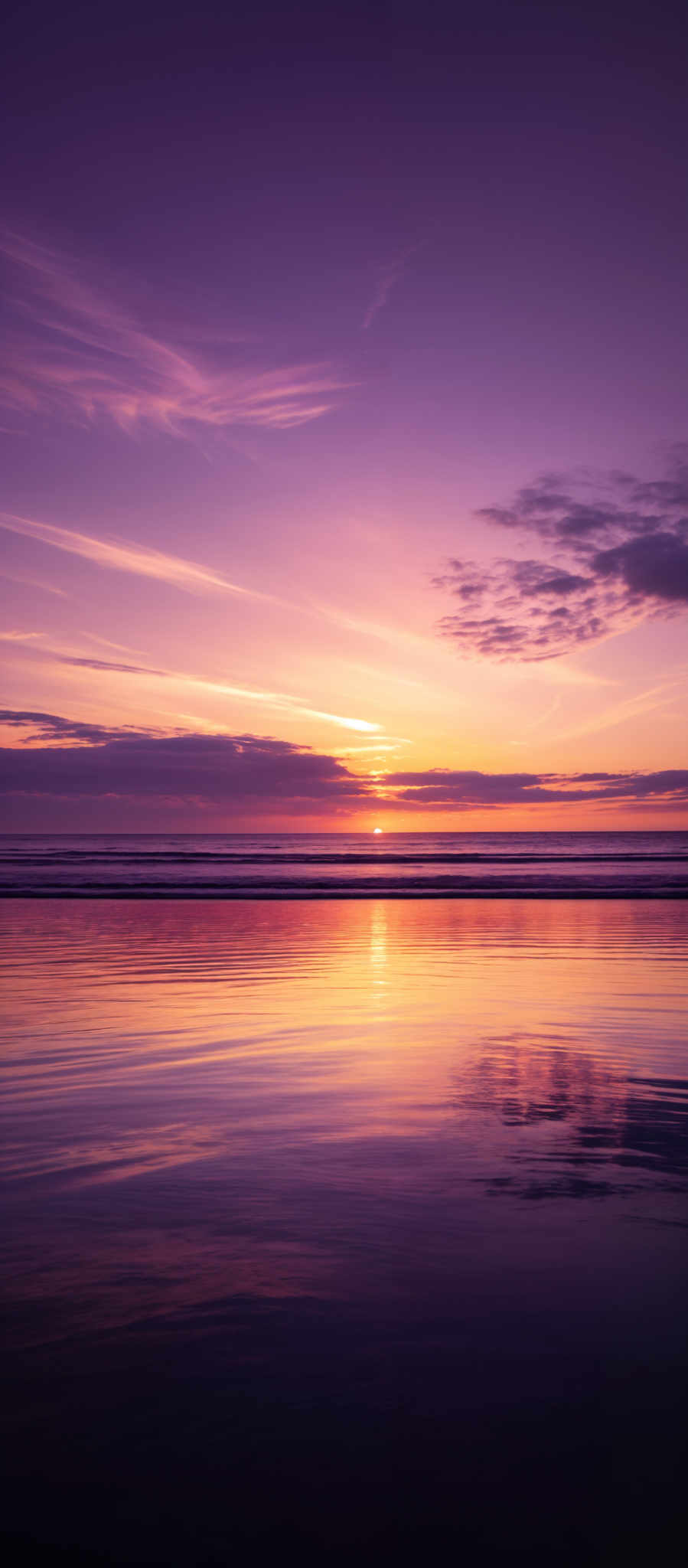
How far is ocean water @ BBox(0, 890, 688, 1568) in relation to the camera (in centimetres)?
197

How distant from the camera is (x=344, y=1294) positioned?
286 cm

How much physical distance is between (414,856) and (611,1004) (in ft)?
145

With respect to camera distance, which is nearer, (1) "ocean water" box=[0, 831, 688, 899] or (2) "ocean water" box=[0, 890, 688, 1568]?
(2) "ocean water" box=[0, 890, 688, 1568]

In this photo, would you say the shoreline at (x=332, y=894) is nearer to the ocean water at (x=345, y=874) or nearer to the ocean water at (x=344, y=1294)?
the ocean water at (x=345, y=874)

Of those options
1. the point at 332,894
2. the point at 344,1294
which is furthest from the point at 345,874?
the point at 344,1294

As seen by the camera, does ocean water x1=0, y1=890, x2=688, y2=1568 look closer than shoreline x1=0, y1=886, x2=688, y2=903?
Yes

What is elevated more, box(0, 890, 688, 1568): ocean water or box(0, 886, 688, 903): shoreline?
box(0, 890, 688, 1568): ocean water

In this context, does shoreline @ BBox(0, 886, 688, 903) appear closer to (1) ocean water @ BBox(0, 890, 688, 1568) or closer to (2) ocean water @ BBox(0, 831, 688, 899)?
(2) ocean water @ BBox(0, 831, 688, 899)

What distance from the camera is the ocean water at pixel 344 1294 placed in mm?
1972

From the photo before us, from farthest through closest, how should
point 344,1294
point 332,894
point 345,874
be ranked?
point 345,874 → point 332,894 → point 344,1294

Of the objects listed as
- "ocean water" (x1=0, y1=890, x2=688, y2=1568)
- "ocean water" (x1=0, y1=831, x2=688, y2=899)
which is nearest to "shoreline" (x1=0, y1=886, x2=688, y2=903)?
"ocean water" (x1=0, y1=831, x2=688, y2=899)

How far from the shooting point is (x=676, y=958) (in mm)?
11508

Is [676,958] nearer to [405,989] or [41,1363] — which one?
[405,989]

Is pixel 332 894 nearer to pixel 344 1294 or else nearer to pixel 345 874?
pixel 345 874
